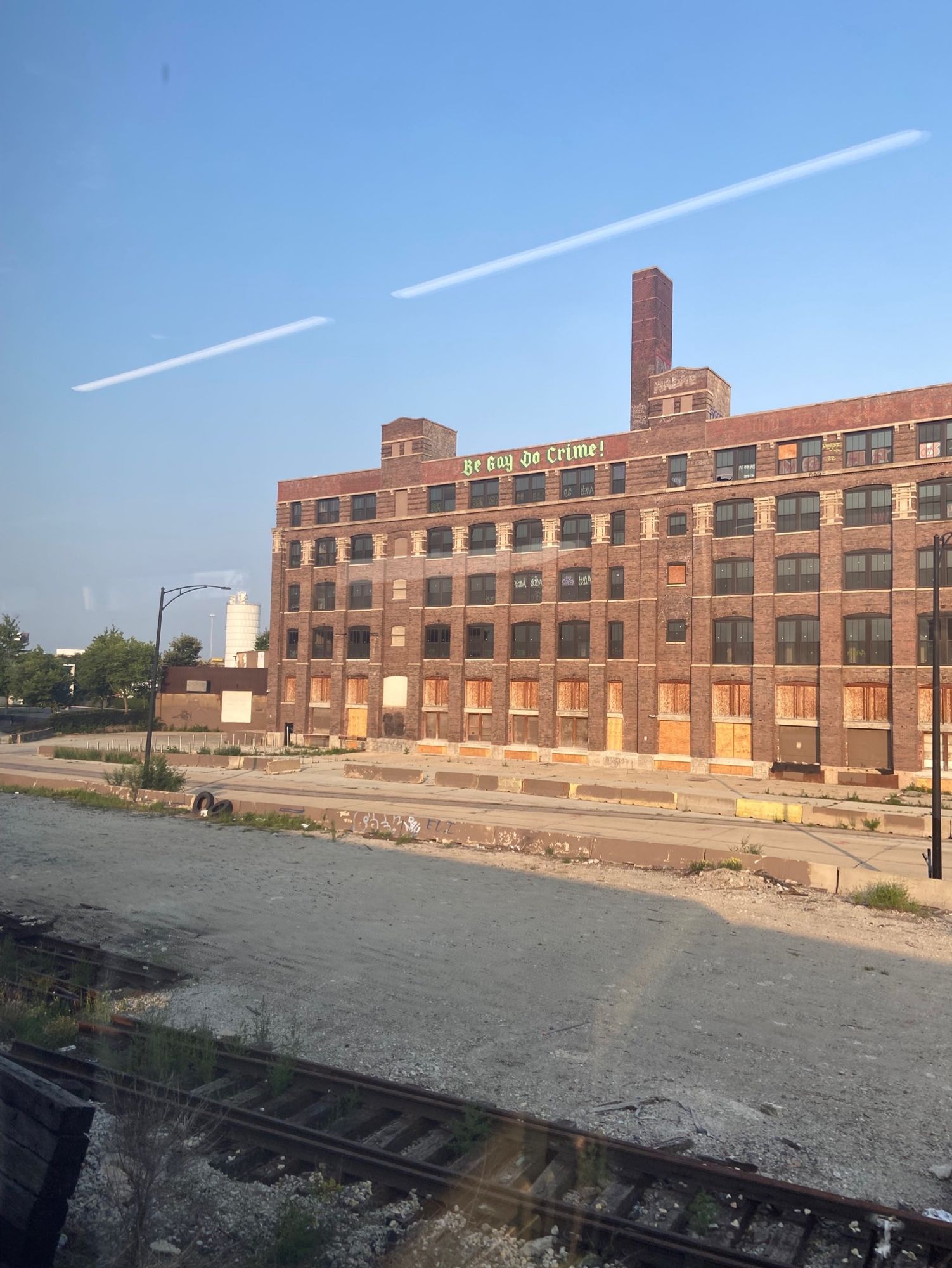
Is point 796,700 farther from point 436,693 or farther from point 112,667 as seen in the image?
point 112,667

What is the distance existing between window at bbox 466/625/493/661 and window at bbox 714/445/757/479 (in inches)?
665

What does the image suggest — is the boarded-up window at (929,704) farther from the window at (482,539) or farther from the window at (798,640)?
the window at (482,539)

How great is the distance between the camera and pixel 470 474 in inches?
2216

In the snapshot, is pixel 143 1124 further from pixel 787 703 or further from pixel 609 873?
pixel 787 703

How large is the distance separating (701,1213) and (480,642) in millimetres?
49167

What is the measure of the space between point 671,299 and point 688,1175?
62.6 m

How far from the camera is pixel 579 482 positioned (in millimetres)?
52625

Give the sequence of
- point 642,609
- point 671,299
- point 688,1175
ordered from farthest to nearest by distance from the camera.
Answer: point 671,299 → point 642,609 → point 688,1175

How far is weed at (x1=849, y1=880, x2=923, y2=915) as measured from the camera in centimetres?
1761

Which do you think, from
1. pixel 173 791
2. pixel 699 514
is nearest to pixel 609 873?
pixel 173 791

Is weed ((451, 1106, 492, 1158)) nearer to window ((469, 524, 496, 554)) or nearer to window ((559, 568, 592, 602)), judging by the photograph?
window ((559, 568, 592, 602))

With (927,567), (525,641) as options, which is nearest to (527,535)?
(525,641)

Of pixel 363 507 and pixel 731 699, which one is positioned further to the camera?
pixel 363 507

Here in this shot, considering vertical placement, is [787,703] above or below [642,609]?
below
